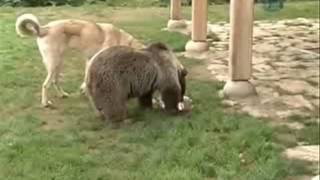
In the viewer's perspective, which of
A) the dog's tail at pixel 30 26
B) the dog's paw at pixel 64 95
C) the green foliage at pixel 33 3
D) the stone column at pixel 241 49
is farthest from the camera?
the green foliage at pixel 33 3

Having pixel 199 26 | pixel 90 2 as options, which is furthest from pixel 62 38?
pixel 90 2

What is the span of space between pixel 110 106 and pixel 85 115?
51 cm

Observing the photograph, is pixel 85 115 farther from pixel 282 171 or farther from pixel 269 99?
pixel 282 171

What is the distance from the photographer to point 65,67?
8.52 m

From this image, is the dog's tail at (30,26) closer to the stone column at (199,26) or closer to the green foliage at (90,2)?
the stone column at (199,26)

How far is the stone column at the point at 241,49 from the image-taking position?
665 cm

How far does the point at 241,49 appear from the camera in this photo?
6715 mm

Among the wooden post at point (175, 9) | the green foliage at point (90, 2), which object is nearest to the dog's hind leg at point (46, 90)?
the wooden post at point (175, 9)

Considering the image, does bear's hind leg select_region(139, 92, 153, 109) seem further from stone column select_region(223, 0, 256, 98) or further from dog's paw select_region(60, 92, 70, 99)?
dog's paw select_region(60, 92, 70, 99)

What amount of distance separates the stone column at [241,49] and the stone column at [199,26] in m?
2.44

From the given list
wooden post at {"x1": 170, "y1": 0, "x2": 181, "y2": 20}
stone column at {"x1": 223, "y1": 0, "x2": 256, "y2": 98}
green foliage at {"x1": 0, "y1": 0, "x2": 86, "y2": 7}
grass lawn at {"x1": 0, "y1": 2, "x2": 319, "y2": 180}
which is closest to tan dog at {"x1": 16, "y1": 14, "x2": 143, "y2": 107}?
grass lawn at {"x1": 0, "y1": 2, "x2": 319, "y2": 180}

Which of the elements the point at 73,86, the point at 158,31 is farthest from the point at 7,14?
the point at 73,86

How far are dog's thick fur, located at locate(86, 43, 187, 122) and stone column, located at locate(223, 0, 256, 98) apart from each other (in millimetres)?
691

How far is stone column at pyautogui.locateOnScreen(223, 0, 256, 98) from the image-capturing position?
21.8ft
